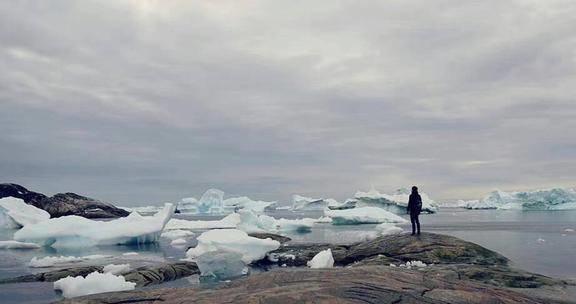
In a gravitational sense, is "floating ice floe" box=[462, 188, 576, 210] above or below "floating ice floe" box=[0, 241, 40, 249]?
above

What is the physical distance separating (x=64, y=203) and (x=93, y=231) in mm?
47206

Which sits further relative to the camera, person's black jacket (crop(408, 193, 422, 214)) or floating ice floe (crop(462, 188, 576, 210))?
floating ice floe (crop(462, 188, 576, 210))

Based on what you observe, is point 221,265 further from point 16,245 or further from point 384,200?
point 384,200

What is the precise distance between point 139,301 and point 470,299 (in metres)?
5.77

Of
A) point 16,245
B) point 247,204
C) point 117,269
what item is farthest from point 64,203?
point 117,269

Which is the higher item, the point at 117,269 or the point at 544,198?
the point at 544,198

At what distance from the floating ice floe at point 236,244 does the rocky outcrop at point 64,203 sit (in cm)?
5947

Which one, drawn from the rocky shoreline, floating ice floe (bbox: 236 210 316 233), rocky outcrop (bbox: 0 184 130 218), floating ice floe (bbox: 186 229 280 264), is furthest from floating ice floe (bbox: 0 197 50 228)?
the rocky shoreline

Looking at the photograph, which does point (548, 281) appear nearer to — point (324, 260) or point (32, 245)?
point (324, 260)

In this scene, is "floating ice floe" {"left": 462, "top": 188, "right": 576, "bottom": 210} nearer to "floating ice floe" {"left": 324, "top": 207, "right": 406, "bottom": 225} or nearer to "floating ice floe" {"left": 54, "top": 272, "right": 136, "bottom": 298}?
"floating ice floe" {"left": 324, "top": 207, "right": 406, "bottom": 225}

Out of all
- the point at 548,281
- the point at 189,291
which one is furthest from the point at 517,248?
the point at 189,291

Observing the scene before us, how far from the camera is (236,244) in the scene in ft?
68.4

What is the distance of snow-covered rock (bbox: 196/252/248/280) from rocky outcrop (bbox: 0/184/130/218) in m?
61.1

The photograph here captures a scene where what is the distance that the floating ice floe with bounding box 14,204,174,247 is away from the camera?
33.5 m
